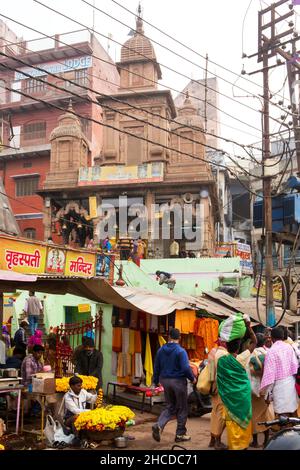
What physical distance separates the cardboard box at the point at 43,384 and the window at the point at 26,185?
103ft

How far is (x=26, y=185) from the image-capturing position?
38719 millimetres

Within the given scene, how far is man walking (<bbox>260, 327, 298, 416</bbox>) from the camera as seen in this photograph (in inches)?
274

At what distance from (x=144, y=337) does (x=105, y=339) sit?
1.00 m

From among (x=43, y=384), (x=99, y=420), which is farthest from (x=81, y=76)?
(x=99, y=420)

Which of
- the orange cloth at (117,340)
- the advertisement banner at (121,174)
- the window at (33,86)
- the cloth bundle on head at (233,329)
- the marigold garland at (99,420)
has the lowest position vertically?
the marigold garland at (99,420)

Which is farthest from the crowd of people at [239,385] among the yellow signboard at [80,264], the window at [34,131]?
the window at [34,131]

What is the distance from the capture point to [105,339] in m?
11.9

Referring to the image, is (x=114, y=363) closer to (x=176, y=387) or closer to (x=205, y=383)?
(x=176, y=387)

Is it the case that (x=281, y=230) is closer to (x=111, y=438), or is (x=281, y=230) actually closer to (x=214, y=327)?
(x=214, y=327)

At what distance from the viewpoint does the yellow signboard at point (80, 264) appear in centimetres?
1205

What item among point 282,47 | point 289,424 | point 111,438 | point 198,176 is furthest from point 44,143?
point 289,424

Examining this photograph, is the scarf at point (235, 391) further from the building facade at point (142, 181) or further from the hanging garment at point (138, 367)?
the building facade at point (142, 181)

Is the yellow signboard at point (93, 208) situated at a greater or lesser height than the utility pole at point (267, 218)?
greater
